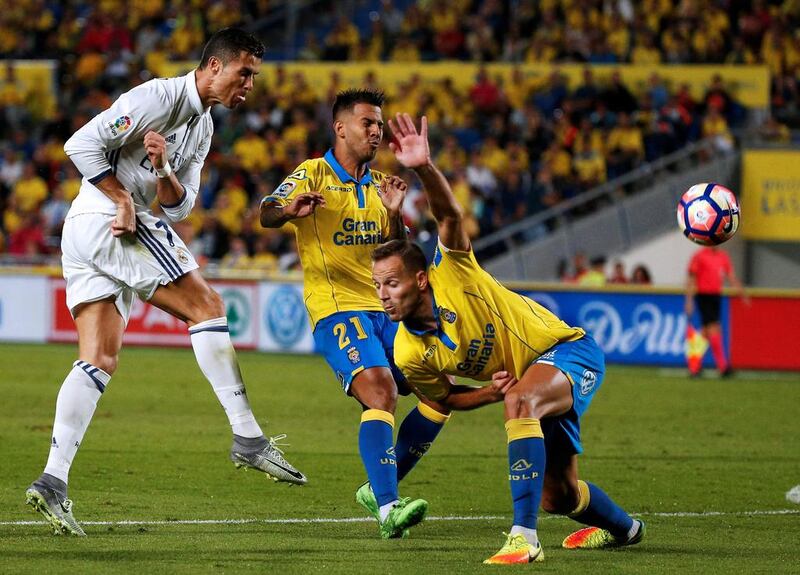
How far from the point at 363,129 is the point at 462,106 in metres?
17.1

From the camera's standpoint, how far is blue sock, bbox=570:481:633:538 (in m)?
6.78

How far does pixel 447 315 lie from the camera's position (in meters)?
6.57

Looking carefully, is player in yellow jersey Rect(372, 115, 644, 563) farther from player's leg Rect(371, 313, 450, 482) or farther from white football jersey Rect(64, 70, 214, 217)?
white football jersey Rect(64, 70, 214, 217)

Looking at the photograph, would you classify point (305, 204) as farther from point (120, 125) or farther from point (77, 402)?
point (77, 402)

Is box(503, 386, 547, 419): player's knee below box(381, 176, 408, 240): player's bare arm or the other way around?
below

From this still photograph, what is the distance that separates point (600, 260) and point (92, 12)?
1455cm

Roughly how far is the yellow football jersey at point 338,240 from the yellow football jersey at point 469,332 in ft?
3.68

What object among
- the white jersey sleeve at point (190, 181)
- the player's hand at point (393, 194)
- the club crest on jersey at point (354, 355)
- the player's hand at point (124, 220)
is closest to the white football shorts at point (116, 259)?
the player's hand at point (124, 220)

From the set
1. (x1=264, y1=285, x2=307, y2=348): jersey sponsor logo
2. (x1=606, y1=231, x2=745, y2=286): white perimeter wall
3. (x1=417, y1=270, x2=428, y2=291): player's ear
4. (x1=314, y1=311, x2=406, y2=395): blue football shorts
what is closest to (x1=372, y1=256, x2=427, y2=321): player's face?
(x1=417, y1=270, x2=428, y2=291): player's ear

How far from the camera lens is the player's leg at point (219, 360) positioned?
728 centimetres

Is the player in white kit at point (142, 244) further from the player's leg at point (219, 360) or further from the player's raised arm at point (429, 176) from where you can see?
the player's raised arm at point (429, 176)

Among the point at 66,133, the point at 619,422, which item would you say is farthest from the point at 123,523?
the point at 66,133

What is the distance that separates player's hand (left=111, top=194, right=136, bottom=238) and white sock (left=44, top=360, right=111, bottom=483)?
69 cm

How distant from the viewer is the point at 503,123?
2411 centimetres
